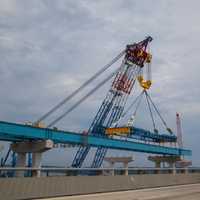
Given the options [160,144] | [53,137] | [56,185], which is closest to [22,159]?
[53,137]

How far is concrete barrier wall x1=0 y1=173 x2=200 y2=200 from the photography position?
1620 cm

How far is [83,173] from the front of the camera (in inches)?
876

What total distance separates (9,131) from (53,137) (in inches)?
270

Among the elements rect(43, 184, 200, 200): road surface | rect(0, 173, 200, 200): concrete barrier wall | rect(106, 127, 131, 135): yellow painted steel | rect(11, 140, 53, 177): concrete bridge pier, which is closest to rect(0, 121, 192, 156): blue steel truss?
rect(11, 140, 53, 177): concrete bridge pier

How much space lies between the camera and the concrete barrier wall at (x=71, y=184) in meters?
16.2

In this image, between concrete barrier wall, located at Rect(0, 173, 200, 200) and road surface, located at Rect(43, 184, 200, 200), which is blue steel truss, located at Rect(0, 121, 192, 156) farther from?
road surface, located at Rect(43, 184, 200, 200)

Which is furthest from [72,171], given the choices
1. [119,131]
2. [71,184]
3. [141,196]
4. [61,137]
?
[119,131]

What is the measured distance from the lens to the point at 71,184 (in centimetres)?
1997

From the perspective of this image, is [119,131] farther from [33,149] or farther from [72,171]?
[72,171]

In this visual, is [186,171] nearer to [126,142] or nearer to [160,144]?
[126,142]

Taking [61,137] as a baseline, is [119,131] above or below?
above

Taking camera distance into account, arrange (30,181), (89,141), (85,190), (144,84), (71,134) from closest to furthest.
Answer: (30,181), (85,190), (71,134), (89,141), (144,84)

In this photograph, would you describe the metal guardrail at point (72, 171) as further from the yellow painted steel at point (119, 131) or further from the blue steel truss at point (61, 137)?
the yellow painted steel at point (119, 131)

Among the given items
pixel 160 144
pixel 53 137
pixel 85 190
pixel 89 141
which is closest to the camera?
pixel 85 190
